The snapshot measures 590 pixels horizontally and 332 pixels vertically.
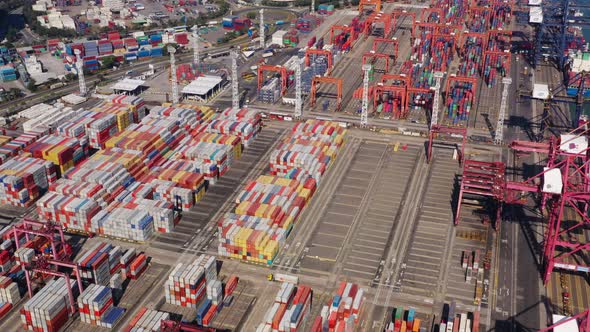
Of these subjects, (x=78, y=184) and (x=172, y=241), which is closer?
(x=172, y=241)

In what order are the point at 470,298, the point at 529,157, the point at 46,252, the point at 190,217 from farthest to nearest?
the point at 529,157
the point at 190,217
the point at 46,252
the point at 470,298

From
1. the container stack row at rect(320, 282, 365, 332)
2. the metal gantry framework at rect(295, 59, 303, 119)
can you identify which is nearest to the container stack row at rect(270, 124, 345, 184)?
the metal gantry framework at rect(295, 59, 303, 119)

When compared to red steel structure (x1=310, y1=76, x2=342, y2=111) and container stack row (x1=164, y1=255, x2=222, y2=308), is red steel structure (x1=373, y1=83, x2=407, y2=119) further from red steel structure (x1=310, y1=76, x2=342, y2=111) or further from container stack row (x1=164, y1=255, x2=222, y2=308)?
container stack row (x1=164, y1=255, x2=222, y2=308)

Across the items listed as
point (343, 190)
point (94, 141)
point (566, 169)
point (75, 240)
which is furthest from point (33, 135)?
point (566, 169)

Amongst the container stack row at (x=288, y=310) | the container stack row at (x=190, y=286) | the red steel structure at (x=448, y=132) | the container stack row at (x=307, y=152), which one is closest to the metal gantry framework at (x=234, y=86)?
the container stack row at (x=307, y=152)

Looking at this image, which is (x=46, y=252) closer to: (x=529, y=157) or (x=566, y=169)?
(x=566, y=169)

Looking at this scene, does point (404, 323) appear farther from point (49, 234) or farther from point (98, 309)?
point (49, 234)

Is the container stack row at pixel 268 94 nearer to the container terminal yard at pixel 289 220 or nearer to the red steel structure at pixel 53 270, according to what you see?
the container terminal yard at pixel 289 220
